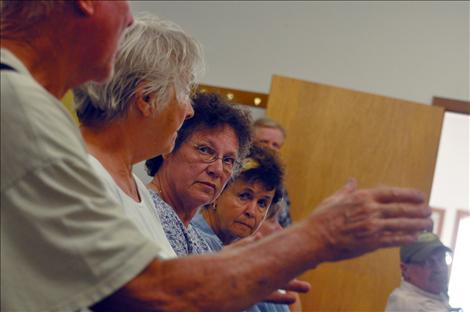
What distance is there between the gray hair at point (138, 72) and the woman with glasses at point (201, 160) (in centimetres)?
44

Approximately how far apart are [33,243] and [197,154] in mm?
1177

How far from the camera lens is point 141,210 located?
4.66ft

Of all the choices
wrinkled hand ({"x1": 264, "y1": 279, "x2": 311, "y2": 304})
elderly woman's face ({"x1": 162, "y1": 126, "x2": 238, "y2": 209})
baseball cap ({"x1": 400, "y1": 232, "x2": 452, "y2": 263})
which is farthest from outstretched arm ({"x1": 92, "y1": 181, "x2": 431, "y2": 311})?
baseball cap ({"x1": 400, "y1": 232, "x2": 452, "y2": 263})

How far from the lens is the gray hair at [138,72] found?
1405 mm

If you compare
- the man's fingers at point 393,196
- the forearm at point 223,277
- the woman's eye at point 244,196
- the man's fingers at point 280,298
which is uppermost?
the man's fingers at point 393,196

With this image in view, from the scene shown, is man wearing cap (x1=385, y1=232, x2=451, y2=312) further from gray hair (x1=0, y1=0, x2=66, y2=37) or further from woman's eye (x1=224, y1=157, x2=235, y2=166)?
gray hair (x1=0, y1=0, x2=66, y2=37)

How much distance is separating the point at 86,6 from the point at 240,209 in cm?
145

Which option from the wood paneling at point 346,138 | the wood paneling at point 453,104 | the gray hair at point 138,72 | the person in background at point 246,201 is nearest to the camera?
the gray hair at point 138,72

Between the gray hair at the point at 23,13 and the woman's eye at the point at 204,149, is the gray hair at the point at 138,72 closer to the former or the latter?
the gray hair at the point at 23,13

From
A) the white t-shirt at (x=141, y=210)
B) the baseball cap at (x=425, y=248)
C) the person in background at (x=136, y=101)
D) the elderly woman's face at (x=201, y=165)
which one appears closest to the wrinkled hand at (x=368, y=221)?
the white t-shirt at (x=141, y=210)

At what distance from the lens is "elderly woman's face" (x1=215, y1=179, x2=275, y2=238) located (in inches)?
94.5

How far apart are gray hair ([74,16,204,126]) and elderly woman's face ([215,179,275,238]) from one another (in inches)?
39.2

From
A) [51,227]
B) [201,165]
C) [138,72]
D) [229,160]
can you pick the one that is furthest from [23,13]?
[229,160]

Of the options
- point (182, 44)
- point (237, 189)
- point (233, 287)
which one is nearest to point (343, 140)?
point (237, 189)
